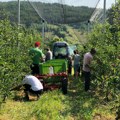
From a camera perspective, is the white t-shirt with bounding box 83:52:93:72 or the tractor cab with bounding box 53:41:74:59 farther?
the tractor cab with bounding box 53:41:74:59

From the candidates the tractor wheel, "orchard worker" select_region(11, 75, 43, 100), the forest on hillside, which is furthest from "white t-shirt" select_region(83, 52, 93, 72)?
the forest on hillside

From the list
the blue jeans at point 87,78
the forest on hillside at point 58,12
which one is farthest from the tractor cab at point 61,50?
the blue jeans at point 87,78

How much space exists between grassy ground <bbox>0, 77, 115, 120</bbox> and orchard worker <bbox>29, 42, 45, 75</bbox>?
163 cm

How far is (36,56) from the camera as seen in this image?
43.6 ft

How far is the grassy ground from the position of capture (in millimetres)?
8578

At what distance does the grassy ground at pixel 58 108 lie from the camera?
8578 millimetres

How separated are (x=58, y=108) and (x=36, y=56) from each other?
4040 millimetres

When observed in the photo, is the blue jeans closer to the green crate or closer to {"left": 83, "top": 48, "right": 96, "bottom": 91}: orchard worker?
{"left": 83, "top": 48, "right": 96, "bottom": 91}: orchard worker

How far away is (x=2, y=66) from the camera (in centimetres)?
788

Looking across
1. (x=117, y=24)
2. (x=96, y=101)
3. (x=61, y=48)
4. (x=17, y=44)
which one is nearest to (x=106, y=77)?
(x=96, y=101)

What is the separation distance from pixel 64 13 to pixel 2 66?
735 inches

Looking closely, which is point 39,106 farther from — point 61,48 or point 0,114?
point 61,48

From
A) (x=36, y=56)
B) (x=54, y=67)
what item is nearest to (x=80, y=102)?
(x=54, y=67)

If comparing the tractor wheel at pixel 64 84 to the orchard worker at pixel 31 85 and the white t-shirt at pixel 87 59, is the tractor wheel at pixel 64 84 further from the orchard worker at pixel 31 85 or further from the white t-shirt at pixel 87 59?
the orchard worker at pixel 31 85
